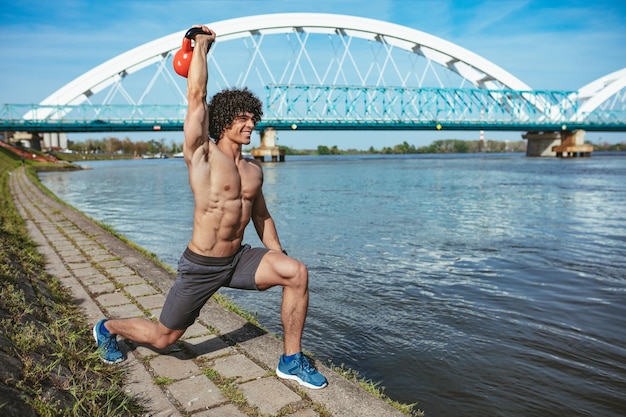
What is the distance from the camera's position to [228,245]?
10.6 ft

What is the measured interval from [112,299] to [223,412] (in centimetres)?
262

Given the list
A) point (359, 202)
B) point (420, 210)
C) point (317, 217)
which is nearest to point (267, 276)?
point (317, 217)

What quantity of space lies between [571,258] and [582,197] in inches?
467

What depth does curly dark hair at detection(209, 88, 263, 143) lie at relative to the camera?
314 cm

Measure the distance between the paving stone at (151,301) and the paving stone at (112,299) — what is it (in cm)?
13

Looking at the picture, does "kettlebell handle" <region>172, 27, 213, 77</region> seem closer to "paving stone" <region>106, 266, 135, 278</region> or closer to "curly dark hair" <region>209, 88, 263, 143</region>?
"curly dark hair" <region>209, 88, 263, 143</region>

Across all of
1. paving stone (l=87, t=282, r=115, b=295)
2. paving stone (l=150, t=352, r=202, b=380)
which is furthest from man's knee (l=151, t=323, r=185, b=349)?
paving stone (l=87, t=282, r=115, b=295)

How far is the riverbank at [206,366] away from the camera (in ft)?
9.45

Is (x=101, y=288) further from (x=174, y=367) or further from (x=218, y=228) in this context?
(x=218, y=228)

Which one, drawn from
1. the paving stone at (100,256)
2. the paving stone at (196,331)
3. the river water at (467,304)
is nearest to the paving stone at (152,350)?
the paving stone at (196,331)

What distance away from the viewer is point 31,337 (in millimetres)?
3139

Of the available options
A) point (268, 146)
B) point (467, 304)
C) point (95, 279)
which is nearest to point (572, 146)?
point (268, 146)

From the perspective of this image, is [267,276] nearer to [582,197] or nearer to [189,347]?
[189,347]

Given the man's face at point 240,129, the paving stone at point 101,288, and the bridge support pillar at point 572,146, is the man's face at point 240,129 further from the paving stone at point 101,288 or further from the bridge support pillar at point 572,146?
the bridge support pillar at point 572,146
